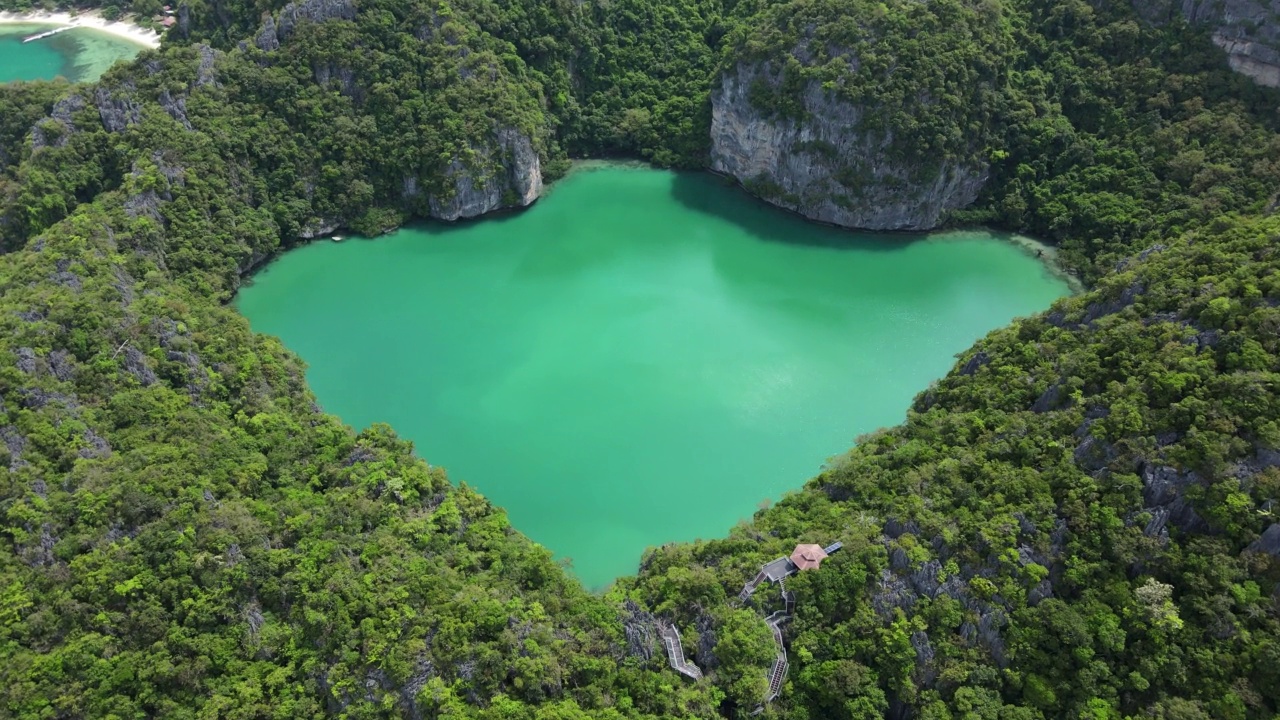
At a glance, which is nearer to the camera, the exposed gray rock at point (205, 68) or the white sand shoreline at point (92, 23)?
the exposed gray rock at point (205, 68)

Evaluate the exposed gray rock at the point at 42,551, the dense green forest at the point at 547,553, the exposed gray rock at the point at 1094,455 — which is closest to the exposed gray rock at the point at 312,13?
the dense green forest at the point at 547,553

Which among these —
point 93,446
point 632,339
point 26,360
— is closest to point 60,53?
point 26,360

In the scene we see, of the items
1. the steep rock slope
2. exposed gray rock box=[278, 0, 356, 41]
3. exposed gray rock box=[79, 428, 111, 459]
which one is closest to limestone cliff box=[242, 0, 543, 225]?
exposed gray rock box=[278, 0, 356, 41]

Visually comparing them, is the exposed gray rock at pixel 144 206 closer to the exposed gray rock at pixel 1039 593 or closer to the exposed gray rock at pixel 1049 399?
the exposed gray rock at pixel 1049 399

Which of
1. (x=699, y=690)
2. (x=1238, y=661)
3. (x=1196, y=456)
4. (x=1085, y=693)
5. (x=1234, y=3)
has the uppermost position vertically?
(x=1234, y=3)

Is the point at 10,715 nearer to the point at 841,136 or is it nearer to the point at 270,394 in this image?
the point at 270,394

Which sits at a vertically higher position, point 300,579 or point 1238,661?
point 1238,661

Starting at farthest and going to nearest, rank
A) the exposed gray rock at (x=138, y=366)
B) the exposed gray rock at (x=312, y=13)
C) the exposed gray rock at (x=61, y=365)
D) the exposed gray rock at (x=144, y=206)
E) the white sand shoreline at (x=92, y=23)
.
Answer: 1. the white sand shoreline at (x=92, y=23)
2. the exposed gray rock at (x=312, y=13)
3. the exposed gray rock at (x=144, y=206)
4. the exposed gray rock at (x=138, y=366)
5. the exposed gray rock at (x=61, y=365)

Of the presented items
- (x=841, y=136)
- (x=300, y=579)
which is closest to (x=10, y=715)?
Answer: (x=300, y=579)
